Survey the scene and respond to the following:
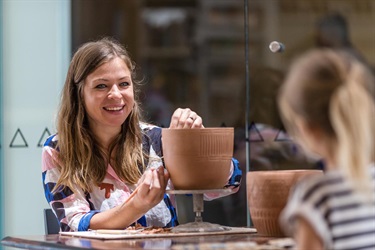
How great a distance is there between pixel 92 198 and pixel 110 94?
33cm

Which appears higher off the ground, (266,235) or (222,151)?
(222,151)

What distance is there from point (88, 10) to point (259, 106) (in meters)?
0.94

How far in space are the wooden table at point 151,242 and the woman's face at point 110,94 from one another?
1.64 feet

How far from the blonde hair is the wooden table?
0.47m

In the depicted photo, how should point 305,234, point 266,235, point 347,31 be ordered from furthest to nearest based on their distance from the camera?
point 347,31
point 266,235
point 305,234

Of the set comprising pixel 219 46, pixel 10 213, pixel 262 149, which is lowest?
pixel 10 213

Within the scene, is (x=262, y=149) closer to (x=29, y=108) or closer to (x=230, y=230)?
(x=29, y=108)

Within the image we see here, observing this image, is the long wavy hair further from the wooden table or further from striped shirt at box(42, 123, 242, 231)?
the wooden table

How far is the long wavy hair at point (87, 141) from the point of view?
2982mm

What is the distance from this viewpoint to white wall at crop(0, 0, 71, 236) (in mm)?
4414

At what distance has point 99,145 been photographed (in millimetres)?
3094

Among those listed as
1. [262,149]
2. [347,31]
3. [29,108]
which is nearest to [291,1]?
[347,31]

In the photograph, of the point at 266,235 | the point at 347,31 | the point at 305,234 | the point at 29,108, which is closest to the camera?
the point at 305,234

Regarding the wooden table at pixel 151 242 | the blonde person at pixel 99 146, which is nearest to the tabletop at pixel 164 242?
the wooden table at pixel 151 242
